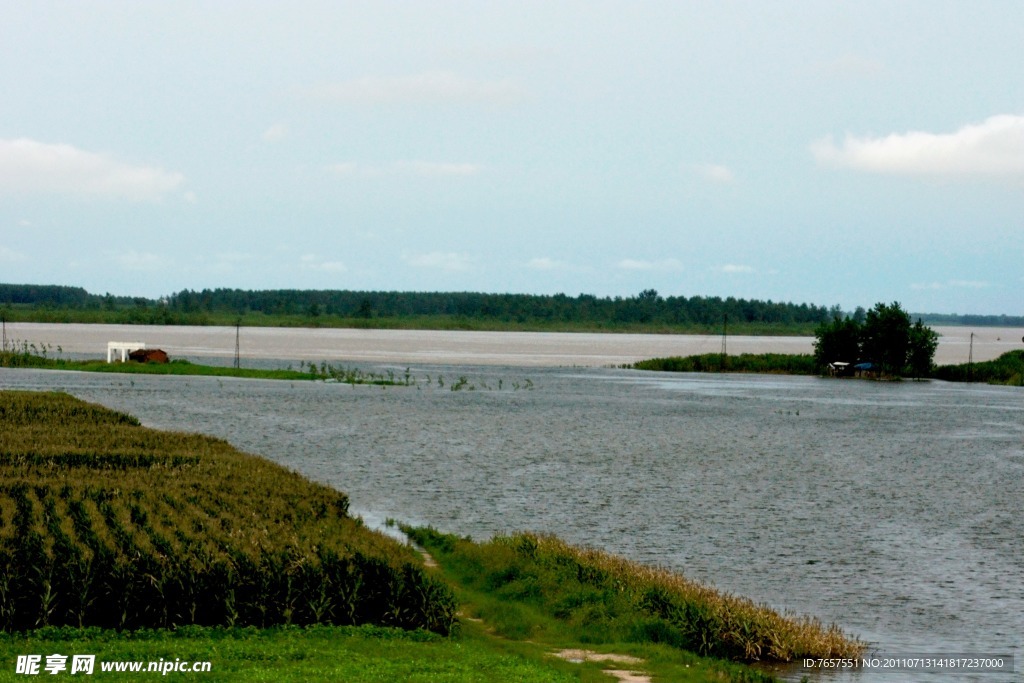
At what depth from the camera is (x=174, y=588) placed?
14.7 m

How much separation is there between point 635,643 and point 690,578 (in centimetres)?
569

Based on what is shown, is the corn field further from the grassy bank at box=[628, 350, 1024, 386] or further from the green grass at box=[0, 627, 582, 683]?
the grassy bank at box=[628, 350, 1024, 386]

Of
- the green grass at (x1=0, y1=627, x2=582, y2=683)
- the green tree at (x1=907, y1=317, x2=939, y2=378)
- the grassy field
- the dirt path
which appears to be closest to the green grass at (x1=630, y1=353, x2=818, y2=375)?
the green tree at (x1=907, y1=317, x2=939, y2=378)

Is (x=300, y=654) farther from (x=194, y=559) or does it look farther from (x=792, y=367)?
(x=792, y=367)

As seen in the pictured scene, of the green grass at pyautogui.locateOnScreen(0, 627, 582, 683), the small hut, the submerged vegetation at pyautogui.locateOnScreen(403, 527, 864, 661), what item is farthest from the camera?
the small hut

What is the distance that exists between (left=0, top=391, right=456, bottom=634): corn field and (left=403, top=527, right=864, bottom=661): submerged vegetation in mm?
2007

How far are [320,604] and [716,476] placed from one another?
24.7 m

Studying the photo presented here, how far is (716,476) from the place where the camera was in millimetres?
38094

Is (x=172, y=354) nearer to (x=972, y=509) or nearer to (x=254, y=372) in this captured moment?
(x=254, y=372)

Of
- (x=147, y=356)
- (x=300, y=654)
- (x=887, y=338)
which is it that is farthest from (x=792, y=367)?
(x=300, y=654)

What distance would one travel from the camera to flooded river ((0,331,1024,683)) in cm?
2141

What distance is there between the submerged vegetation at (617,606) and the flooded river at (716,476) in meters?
1.03

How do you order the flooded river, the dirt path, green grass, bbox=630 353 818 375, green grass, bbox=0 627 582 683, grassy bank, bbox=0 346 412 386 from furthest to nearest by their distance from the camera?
green grass, bbox=630 353 818 375 < grassy bank, bbox=0 346 412 386 < the flooded river < the dirt path < green grass, bbox=0 627 582 683

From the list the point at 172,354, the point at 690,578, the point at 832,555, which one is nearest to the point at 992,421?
the point at 832,555
